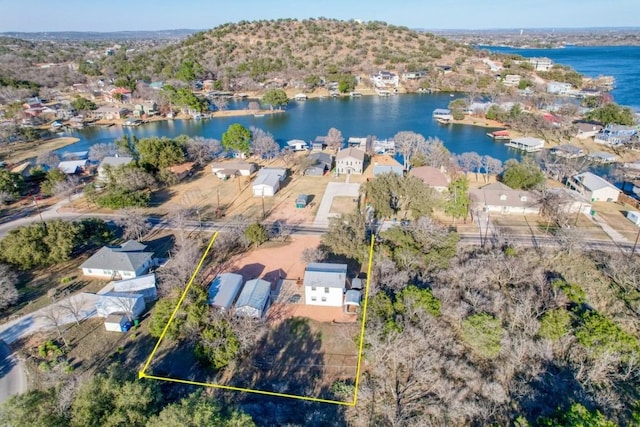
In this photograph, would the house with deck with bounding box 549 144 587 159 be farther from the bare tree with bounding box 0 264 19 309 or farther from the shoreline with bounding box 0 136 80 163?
the shoreline with bounding box 0 136 80 163

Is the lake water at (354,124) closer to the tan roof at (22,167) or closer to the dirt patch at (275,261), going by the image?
the tan roof at (22,167)

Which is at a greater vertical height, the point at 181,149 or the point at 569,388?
the point at 181,149

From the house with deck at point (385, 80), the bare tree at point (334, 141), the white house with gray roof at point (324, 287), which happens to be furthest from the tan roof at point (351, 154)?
the house with deck at point (385, 80)

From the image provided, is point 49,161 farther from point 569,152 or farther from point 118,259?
point 569,152

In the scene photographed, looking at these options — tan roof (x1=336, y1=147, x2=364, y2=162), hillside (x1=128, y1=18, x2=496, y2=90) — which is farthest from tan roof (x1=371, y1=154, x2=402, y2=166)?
hillside (x1=128, y1=18, x2=496, y2=90)

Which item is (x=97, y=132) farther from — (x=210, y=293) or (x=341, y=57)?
(x=341, y=57)

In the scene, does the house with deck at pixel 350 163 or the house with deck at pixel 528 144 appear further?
the house with deck at pixel 528 144

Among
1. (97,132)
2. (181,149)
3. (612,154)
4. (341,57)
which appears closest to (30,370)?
(181,149)
